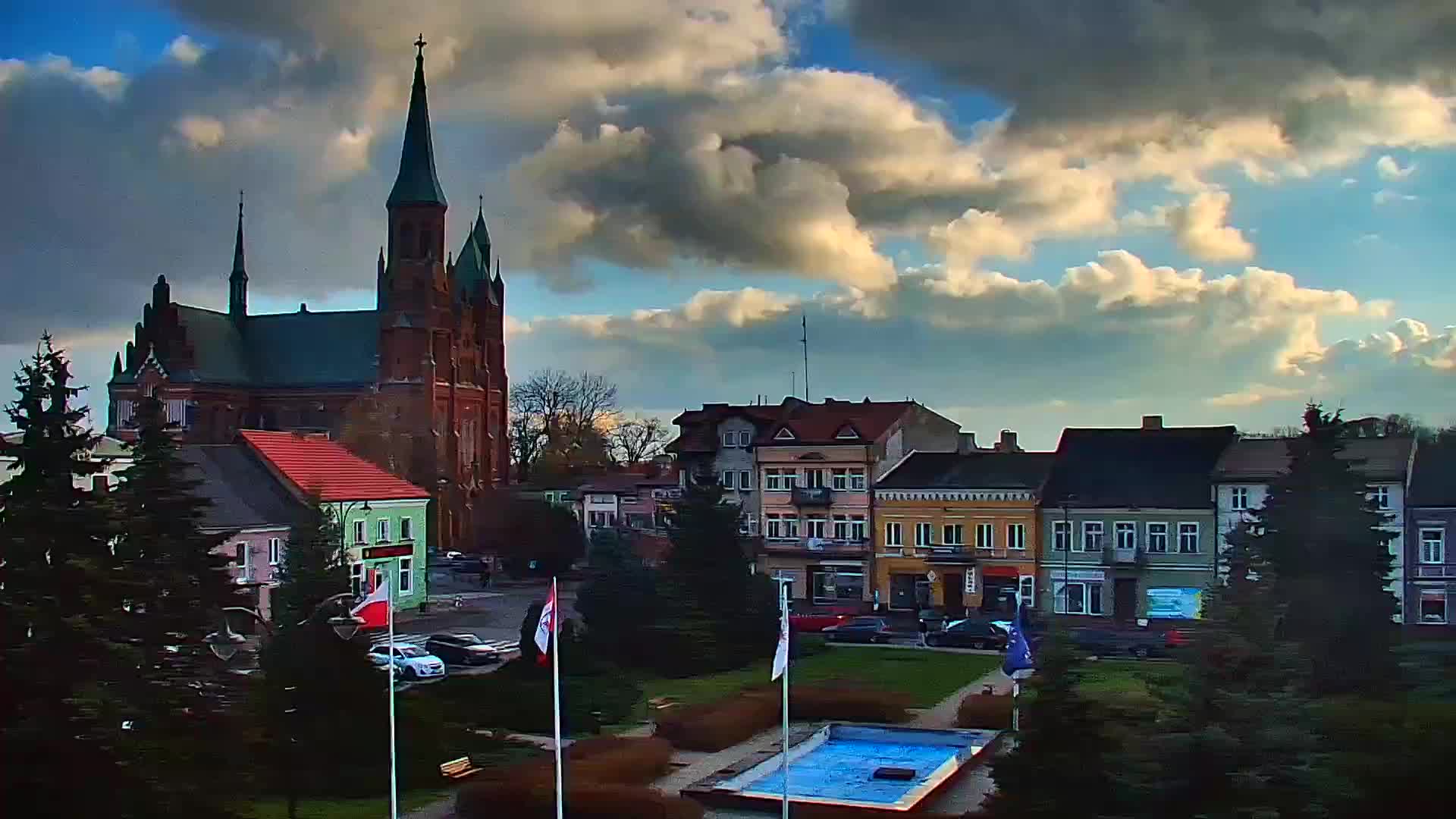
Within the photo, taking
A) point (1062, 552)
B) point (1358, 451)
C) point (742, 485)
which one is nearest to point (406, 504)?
point (742, 485)

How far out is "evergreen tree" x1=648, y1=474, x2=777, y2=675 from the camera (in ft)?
88.5

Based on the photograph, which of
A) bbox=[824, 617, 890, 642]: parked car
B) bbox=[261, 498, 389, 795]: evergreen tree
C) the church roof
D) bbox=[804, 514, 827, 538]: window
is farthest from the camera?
the church roof

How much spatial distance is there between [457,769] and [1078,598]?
20931mm

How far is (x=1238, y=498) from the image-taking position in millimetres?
32500

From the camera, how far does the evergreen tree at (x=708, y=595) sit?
88.5 feet

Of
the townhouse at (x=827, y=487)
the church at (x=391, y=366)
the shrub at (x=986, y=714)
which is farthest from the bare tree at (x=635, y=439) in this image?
the shrub at (x=986, y=714)

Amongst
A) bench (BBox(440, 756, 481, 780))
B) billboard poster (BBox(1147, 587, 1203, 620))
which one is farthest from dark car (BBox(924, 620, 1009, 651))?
bench (BBox(440, 756, 481, 780))

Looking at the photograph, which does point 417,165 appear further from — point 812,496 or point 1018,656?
point 1018,656

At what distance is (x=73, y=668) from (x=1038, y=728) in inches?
385

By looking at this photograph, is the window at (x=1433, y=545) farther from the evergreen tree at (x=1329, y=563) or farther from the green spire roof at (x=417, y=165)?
the green spire roof at (x=417, y=165)

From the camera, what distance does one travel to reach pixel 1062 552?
3462 cm

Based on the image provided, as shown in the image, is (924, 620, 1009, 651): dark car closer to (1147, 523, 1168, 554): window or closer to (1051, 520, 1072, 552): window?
(1051, 520, 1072, 552): window

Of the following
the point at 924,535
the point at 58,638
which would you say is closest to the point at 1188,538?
the point at 924,535

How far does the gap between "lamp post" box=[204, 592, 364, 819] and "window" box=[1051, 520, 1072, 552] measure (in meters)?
21.5
